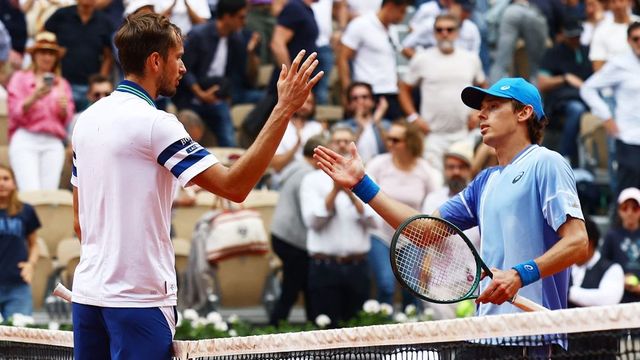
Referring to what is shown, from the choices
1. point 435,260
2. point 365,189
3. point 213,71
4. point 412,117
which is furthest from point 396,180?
point 435,260

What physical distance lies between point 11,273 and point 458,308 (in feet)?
11.6

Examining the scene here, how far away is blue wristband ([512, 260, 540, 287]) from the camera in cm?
524

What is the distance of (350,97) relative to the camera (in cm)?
1401

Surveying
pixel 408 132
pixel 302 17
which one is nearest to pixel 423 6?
pixel 302 17

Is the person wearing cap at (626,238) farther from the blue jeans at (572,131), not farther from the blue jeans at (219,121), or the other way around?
the blue jeans at (219,121)

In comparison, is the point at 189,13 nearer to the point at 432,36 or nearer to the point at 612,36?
the point at 432,36

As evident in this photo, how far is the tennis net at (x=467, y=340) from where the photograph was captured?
4730 mm

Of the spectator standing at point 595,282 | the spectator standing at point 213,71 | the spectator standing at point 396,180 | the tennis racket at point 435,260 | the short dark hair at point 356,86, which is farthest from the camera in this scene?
the spectator standing at point 213,71

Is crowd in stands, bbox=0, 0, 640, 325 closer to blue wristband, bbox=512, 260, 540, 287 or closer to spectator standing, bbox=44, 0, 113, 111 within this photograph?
spectator standing, bbox=44, 0, 113, 111

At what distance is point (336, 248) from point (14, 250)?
2.63m

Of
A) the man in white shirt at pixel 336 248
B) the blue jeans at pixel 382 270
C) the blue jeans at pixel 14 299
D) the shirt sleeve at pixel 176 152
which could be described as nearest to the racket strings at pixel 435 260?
the shirt sleeve at pixel 176 152

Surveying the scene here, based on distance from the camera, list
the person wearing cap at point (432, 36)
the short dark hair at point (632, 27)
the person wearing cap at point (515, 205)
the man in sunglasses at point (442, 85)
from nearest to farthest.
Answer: the person wearing cap at point (515, 205) → the short dark hair at point (632, 27) → the man in sunglasses at point (442, 85) → the person wearing cap at point (432, 36)

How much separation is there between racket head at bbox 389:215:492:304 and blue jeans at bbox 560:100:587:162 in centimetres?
976

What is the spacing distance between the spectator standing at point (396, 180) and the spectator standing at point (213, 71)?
2.54 meters
